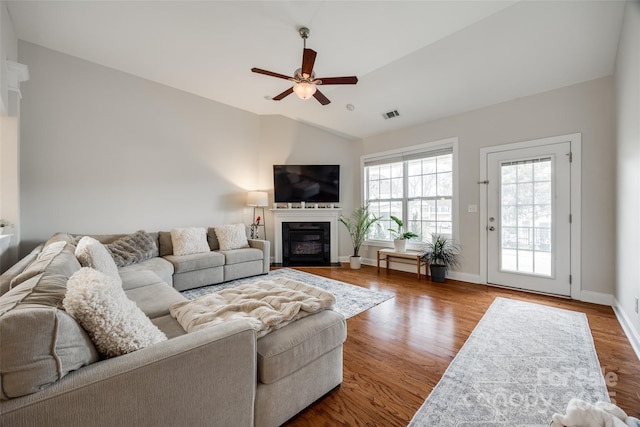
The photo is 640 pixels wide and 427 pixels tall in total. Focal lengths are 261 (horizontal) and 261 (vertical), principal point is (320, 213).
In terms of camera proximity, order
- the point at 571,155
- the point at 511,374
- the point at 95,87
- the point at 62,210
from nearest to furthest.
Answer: the point at 511,374 → the point at 571,155 → the point at 62,210 → the point at 95,87

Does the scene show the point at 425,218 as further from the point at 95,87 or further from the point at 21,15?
the point at 21,15

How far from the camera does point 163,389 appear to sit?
91cm

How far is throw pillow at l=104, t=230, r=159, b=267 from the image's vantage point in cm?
319

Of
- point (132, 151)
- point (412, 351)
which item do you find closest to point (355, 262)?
point (412, 351)

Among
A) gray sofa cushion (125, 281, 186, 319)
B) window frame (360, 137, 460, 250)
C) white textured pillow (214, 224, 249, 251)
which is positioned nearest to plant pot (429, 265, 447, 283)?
window frame (360, 137, 460, 250)

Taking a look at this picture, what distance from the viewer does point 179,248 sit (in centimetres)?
384

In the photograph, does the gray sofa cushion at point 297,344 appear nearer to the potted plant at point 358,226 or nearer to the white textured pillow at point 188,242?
the white textured pillow at point 188,242

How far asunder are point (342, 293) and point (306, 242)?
2.06 metres

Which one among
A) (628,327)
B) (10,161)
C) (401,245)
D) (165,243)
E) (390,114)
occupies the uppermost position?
(390,114)

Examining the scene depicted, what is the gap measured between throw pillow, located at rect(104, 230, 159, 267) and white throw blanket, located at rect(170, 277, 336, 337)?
80.2 inches

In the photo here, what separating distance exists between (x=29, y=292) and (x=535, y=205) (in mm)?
4654

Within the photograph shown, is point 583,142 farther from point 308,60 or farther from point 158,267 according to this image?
point 158,267

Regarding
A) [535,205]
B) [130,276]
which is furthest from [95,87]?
[535,205]

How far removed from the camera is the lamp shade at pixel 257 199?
5.01 meters
